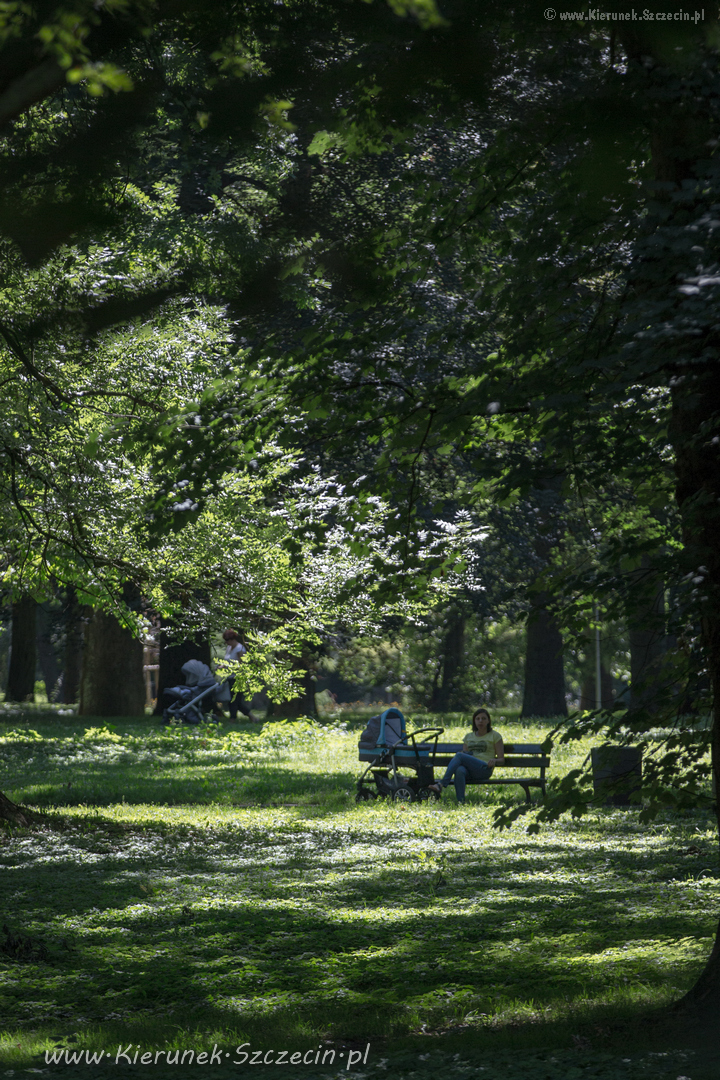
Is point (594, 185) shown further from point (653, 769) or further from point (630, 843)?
point (630, 843)

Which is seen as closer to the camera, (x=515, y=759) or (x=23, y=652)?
(x=515, y=759)

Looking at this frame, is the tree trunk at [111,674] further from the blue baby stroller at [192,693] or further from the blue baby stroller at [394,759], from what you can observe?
the blue baby stroller at [394,759]

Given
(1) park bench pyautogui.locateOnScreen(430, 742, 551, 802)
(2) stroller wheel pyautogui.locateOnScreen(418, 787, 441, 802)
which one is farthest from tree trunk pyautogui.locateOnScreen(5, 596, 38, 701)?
(1) park bench pyautogui.locateOnScreen(430, 742, 551, 802)

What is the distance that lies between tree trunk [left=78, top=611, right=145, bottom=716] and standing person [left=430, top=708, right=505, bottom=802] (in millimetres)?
10920

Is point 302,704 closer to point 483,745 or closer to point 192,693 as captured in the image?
point 192,693

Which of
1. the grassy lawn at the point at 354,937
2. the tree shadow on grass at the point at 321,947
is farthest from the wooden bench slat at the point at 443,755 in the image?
the tree shadow on grass at the point at 321,947

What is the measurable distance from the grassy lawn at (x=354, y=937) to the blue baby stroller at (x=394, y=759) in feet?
1.70

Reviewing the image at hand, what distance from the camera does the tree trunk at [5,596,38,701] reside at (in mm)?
27562

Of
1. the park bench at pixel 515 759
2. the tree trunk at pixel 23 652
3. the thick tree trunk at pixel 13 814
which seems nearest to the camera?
the thick tree trunk at pixel 13 814

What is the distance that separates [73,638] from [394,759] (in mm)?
16204

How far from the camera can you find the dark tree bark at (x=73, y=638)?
24336 mm

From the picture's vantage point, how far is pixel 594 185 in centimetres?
501

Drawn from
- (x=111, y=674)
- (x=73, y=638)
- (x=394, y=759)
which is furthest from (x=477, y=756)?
(x=73, y=638)

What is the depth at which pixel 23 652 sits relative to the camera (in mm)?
29000
